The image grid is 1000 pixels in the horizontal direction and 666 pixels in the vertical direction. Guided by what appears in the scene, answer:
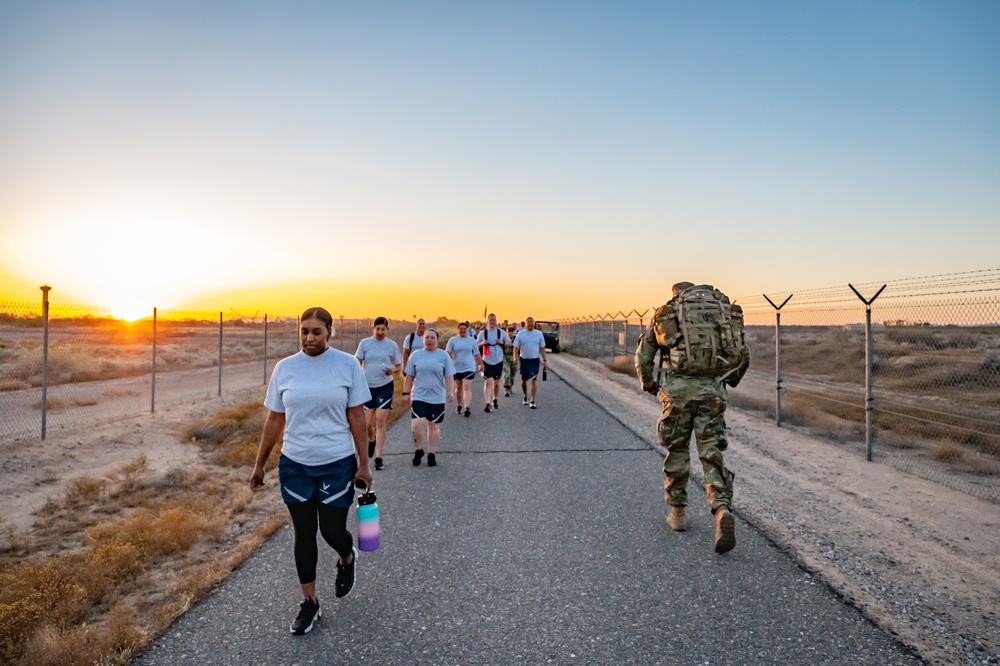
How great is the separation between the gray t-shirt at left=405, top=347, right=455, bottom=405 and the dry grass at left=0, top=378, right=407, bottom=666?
7.21ft

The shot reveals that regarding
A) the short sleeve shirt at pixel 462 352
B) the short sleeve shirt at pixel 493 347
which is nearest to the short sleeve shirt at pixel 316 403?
the short sleeve shirt at pixel 462 352

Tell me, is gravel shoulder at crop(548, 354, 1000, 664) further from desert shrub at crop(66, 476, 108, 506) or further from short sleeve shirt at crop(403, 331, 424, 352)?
desert shrub at crop(66, 476, 108, 506)

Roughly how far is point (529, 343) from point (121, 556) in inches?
384

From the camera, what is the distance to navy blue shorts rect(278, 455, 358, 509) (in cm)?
358

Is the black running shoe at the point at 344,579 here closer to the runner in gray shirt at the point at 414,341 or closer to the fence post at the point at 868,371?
the runner in gray shirt at the point at 414,341

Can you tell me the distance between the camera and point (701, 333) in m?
5.07

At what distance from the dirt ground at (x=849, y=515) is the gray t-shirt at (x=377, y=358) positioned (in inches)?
147

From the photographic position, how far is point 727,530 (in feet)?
15.4

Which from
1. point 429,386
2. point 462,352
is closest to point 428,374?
point 429,386

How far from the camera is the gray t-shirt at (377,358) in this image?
26.4 feet

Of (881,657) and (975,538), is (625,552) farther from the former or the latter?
(975,538)

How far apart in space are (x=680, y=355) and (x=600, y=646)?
8.43 feet

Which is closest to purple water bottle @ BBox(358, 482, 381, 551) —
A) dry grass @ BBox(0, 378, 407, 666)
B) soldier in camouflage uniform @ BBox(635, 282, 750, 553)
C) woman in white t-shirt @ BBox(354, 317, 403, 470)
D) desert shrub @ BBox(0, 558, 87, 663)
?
dry grass @ BBox(0, 378, 407, 666)

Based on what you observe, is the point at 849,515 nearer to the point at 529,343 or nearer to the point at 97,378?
the point at 529,343
